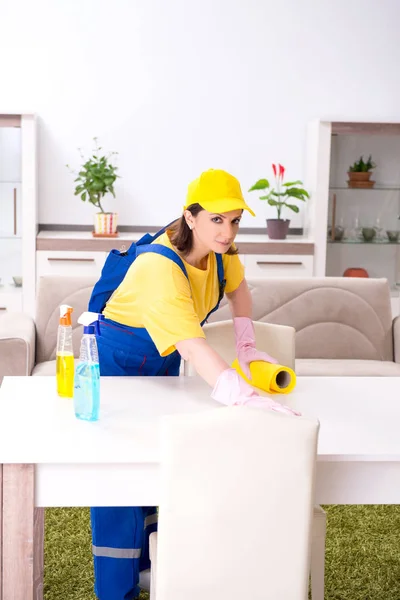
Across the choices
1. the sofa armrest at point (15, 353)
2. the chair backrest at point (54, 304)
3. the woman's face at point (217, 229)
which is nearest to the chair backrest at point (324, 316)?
the chair backrest at point (54, 304)

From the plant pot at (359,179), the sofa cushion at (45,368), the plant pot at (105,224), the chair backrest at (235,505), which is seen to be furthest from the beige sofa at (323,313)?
the chair backrest at (235,505)

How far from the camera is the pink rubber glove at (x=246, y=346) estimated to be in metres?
2.49

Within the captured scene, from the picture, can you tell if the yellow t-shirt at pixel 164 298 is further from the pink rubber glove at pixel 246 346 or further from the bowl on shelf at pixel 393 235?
the bowl on shelf at pixel 393 235

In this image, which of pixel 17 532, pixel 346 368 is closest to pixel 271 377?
pixel 17 532

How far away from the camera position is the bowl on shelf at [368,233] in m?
5.61

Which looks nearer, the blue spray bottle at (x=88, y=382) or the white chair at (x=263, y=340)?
the blue spray bottle at (x=88, y=382)

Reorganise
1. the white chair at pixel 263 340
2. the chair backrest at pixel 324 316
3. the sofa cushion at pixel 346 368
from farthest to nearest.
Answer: the chair backrest at pixel 324 316 < the sofa cushion at pixel 346 368 < the white chair at pixel 263 340

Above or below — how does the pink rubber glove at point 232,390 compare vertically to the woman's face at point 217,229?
below

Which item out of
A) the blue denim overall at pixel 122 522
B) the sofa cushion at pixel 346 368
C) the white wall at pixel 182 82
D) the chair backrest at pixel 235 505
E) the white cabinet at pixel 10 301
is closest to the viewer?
the chair backrest at pixel 235 505

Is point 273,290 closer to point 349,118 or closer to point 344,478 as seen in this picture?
point 349,118

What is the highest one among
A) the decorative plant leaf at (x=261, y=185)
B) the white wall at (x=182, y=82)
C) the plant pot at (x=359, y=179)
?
the white wall at (x=182, y=82)

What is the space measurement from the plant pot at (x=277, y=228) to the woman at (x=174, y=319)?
280 centimetres

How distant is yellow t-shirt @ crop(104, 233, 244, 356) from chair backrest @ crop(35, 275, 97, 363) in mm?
1563

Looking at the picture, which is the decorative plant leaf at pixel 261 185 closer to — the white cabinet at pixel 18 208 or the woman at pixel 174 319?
the white cabinet at pixel 18 208
